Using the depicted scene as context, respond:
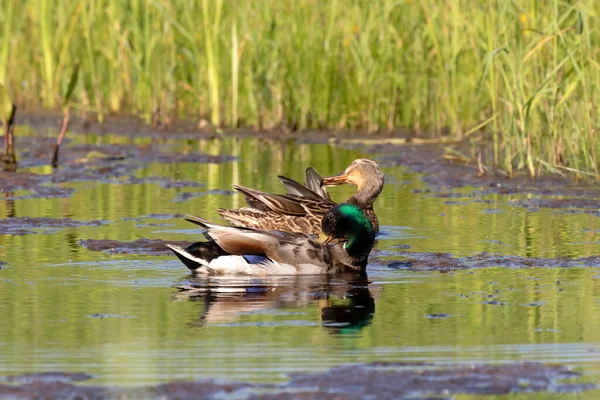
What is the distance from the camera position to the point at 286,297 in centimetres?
733

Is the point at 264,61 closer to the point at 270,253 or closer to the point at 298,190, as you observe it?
the point at 298,190

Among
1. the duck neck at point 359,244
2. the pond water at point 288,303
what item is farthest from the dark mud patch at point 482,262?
the duck neck at point 359,244

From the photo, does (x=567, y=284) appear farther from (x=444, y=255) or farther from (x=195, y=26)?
(x=195, y=26)

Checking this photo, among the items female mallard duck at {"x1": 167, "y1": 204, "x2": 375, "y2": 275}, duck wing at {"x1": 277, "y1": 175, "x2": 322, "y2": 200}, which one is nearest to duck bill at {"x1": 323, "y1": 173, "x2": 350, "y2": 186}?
duck wing at {"x1": 277, "y1": 175, "x2": 322, "y2": 200}

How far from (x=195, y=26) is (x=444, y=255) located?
30.7 feet

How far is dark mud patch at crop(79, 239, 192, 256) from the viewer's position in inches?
349

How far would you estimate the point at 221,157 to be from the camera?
600 inches

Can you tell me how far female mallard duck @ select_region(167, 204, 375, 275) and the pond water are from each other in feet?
0.47

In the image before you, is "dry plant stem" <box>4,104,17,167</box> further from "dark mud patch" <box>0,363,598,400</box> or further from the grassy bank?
"dark mud patch" <box>0,363,598,400</box>

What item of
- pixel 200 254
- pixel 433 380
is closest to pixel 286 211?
pixel 200 254

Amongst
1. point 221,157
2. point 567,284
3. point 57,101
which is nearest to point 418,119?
point 221,157

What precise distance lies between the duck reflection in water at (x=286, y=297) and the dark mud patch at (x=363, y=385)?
3.39 ft

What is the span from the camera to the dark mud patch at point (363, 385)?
494 centimetres

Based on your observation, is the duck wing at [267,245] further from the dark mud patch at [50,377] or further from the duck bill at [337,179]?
the dark mud patch at [50,377]
